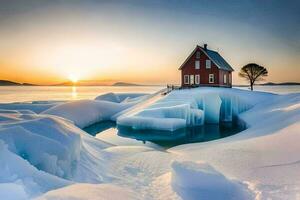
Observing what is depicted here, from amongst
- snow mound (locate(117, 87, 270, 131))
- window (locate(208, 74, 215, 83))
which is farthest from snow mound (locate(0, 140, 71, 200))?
window (locate(208, 74, 215, 83))

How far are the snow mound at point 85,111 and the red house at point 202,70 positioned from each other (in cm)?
1049

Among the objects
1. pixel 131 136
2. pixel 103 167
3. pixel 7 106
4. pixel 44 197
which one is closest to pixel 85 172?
pixel 103 167

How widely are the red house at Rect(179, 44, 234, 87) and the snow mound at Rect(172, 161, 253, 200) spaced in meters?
31.6

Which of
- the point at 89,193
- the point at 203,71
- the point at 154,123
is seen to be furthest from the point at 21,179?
the point at 203,71

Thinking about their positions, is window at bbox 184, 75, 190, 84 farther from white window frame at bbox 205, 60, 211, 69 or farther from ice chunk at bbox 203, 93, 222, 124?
ice chunk at bbox 203, 93, 222, 124

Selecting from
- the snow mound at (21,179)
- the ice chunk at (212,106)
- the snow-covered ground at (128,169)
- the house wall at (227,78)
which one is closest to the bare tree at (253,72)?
the house wall at (227,78)

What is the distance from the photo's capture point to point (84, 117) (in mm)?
32062

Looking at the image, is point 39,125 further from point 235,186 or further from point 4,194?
point 235,186

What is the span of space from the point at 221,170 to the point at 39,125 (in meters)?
6.53

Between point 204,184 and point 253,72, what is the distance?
53.2 meters

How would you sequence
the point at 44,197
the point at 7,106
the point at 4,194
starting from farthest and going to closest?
the point at 7,106
the point at 44,197
the point at 4,194

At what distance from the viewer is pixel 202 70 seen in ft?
132

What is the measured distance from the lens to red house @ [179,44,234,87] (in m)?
39.7

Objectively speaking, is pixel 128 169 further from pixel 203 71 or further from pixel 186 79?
pixel 186 79
